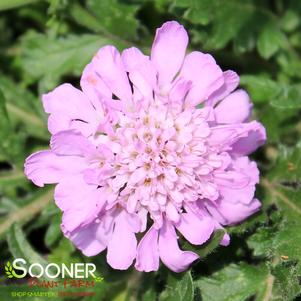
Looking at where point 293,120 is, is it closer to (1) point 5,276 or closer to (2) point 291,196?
(2) point 291,196

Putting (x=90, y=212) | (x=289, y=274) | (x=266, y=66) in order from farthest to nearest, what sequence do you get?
(x=266, y=66), (x=289, y=274), (x=90, y=212)

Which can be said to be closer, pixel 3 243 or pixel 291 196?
pixel 291 196

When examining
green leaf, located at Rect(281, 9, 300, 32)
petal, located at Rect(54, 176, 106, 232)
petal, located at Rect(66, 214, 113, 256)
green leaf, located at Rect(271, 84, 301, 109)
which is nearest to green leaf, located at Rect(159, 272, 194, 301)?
petal, located at Rect(66, 214, 113, 256)

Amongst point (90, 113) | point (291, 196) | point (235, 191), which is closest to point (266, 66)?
point (291, 196)

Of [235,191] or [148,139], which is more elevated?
[148,139]

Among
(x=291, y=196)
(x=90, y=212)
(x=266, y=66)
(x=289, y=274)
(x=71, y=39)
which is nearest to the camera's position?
(x=90, y=212)

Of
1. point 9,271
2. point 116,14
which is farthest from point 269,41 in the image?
point 9,271

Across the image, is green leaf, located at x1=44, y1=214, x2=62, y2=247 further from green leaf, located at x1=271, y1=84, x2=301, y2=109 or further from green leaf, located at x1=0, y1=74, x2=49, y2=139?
green leaf, located at x1=271, y1=84, x2=301, y2=109
